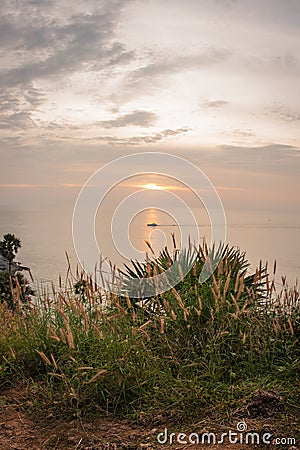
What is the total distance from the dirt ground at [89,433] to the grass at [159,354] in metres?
0.12

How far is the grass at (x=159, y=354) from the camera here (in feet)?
13.0

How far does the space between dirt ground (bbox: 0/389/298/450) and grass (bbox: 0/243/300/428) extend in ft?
0.40

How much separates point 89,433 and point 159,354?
3.45 feet

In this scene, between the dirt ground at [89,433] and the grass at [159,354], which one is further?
the grass at [159,354]

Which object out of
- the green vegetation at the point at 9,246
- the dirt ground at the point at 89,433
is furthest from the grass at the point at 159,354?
the green vegetation at the point at 9,246

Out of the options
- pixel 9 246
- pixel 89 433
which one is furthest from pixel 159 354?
pixel 9 246

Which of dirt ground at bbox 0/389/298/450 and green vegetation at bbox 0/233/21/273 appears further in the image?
green vegetation at bbox 0/233/21/273

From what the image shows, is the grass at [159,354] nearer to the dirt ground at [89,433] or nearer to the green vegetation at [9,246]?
the dirt ground at [89,433]

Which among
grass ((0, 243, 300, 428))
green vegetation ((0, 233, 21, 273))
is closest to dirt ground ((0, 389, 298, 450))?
grass ((0, 243, 300, 428))

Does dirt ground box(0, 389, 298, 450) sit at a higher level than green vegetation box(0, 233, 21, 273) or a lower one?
lower

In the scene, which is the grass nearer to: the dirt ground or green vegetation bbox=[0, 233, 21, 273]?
the dirt ground

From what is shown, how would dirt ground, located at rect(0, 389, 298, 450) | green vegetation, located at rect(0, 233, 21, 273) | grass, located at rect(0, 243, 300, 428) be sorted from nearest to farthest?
dirt ground, located at rect(0, 389, 298, 450) → grass, located at rect(0, 243, 300, 428) → green vegetation, located at rect(0, 233, 21, 273)

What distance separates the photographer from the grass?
3949mm

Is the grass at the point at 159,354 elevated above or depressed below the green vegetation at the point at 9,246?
below
